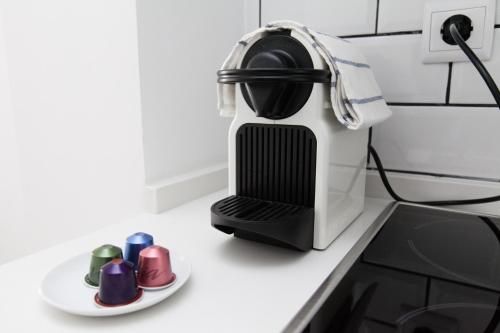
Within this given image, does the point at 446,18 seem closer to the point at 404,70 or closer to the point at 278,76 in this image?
the point at 404,70

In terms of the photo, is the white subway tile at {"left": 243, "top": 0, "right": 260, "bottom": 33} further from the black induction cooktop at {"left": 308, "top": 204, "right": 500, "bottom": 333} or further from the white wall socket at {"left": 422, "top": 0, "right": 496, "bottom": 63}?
the black induction cooktop at {"left": 308, "top": 204, "right": 500, "bottom": 333}

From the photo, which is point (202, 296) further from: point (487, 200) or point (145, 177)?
point (487, 200)

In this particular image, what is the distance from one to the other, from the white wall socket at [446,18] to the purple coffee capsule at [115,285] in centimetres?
62

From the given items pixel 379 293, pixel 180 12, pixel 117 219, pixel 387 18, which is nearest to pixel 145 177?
pixel 117 219

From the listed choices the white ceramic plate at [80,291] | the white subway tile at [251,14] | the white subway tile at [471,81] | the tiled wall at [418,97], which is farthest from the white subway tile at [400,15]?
the white ceramic plate at [80,291]

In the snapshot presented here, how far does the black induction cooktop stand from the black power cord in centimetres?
4

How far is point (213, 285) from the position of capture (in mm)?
436

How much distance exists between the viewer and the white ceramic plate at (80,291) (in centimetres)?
36

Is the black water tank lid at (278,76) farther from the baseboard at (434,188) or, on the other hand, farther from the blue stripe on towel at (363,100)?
the baseboard at (434,188)

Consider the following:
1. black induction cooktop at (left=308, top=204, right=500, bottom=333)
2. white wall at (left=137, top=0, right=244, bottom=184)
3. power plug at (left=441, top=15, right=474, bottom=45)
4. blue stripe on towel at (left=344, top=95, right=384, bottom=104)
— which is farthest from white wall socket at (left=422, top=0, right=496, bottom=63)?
white wall at (left=137, top=0, right=244, bottom=184)

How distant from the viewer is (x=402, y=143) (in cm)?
76

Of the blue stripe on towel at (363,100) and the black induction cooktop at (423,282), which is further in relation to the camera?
the blue stripe on towel at (363,100)

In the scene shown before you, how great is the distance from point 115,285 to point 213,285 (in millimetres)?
112

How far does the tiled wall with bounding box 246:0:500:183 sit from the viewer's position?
2.27 feet
